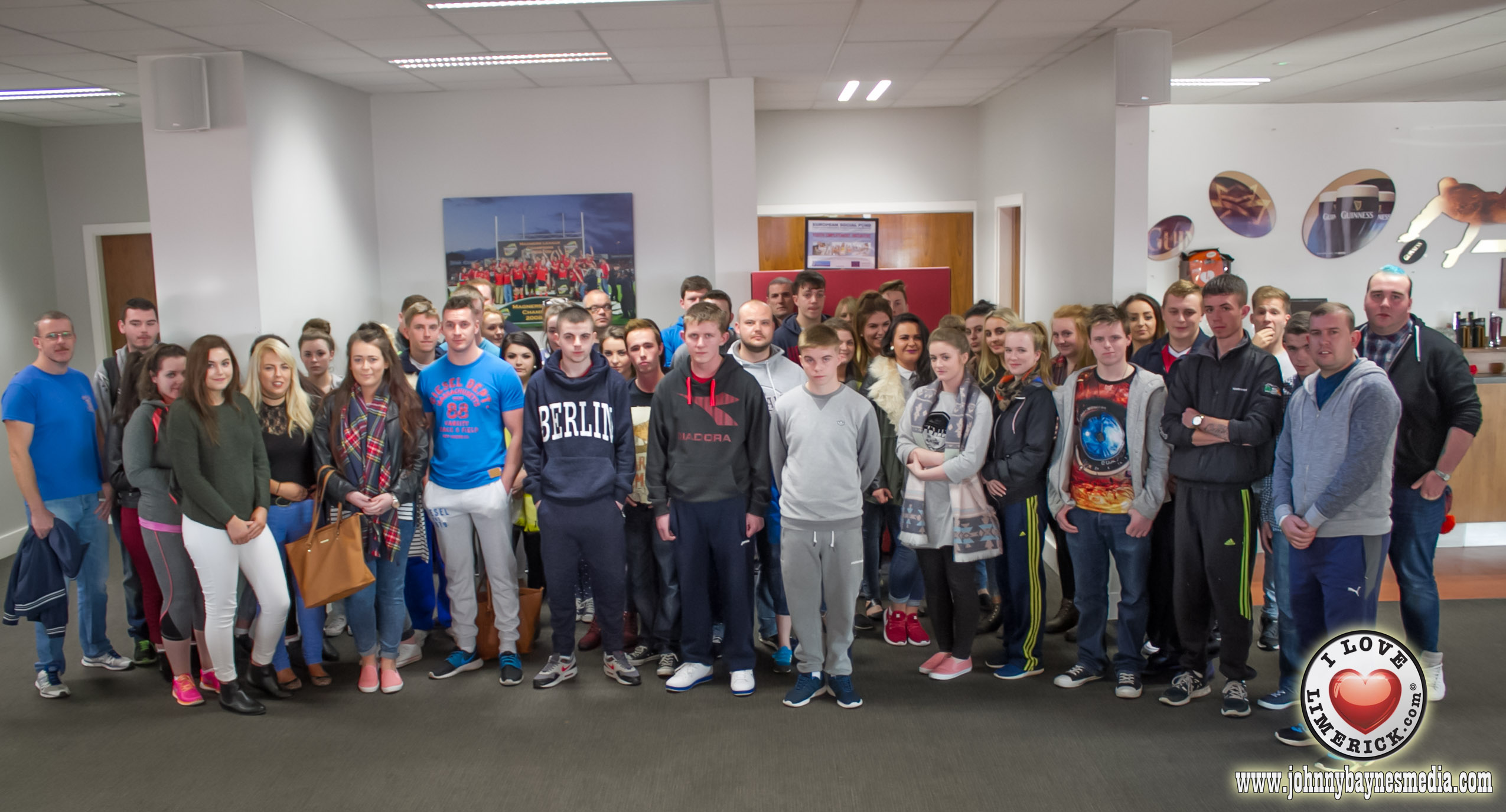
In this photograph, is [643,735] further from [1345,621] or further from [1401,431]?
[1401,431]

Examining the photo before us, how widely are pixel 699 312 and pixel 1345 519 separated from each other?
2.48m

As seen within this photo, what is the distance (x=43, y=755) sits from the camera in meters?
3.52

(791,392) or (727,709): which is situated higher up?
(791,392)

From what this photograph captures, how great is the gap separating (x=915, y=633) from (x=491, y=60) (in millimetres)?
4450

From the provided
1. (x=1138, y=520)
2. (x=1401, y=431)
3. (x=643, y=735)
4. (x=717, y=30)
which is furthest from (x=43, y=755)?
(x=1401, y=431)

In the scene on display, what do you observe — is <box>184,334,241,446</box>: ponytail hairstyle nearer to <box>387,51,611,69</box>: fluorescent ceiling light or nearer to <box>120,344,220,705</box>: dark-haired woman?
<box>120,344,220,705</box>: dark-haired woman

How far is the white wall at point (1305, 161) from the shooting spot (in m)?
8.20

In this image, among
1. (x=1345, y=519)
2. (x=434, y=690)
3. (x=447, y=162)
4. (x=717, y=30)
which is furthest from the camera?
(x=447, y=162)

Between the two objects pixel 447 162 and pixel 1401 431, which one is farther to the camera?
pixel 447 162

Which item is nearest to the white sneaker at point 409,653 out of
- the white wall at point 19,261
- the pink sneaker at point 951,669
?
the pink sneaker at point 951,669

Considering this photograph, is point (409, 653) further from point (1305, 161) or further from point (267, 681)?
point (1305, 161)

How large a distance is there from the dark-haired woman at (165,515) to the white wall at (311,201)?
177cm

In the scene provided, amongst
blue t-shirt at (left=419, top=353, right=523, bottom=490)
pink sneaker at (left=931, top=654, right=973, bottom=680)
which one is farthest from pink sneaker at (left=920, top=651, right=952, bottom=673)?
blue t-shirt at (left=419, top=353, right=523, bottom=490)

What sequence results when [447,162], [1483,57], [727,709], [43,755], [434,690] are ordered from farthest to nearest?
1. [447,162]
2. [1483,57]
3. [434,690]
4. [727,709]
5. [43,755]
